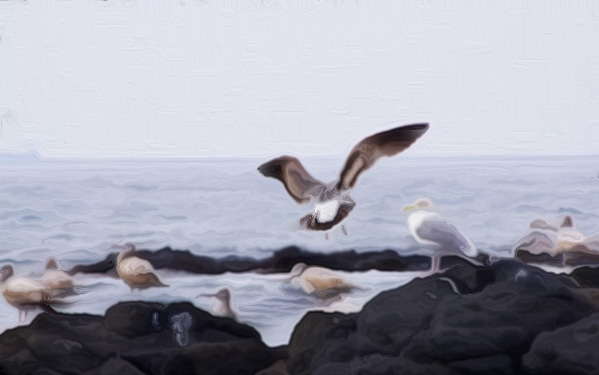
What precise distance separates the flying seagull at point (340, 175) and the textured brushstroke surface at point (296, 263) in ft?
0.08

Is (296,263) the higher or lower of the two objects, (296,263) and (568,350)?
the higher

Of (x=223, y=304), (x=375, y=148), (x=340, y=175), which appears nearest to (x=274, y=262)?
(x=223, y=304)

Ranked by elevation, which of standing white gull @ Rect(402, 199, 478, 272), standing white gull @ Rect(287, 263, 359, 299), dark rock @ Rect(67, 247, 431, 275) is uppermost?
standing white gull @ Rect(402, 199, 478, 272)

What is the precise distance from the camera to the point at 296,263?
5.16ft

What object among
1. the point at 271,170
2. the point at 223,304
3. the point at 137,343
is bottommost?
the point at 137,343

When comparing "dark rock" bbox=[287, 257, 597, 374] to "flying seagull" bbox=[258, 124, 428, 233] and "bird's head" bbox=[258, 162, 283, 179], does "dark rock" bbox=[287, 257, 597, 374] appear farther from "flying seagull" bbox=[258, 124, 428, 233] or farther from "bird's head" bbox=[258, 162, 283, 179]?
"bird's head" bbox=[258, 162, 283, 179]

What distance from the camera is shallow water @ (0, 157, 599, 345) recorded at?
1565 millimetres

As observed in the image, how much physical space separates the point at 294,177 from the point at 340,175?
0.36ft

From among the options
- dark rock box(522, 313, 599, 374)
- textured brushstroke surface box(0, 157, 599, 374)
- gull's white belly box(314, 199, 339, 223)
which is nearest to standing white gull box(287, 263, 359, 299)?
textured brushstroke surface box(0, 157, 599, 374)

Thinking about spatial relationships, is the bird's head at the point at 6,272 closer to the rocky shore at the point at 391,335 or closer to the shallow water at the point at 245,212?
the shallow water at the point at 245,212

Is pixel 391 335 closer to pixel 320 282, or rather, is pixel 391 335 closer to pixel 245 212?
pixel 320 282

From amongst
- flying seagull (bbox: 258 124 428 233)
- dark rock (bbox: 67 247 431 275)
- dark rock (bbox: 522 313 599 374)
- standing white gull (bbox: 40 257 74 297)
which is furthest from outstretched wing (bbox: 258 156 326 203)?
dark rock (bbox: 522 313 599 374)

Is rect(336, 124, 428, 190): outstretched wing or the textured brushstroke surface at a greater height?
rect(336, 124, 428, 190): outstretched wing

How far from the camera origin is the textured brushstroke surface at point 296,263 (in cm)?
156
